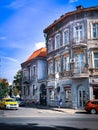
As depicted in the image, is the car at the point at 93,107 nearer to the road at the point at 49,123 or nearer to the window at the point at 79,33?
the road at the point at 49,123

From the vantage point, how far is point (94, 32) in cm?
3625

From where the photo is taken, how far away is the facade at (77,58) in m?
35.2

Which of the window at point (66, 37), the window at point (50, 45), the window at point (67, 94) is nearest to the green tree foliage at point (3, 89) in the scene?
the window at point (50, 45)

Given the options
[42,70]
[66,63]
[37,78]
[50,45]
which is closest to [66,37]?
[66,63]

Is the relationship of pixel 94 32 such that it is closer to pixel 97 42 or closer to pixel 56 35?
pixel 97 42

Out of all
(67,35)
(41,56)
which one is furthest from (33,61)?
(67,35)

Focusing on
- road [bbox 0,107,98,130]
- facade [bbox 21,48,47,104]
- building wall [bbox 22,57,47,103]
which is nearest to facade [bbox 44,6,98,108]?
facade [bbox 21,48,47,104]

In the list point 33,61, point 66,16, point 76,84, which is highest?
point 66,16

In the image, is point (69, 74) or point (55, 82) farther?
point (55, 82)

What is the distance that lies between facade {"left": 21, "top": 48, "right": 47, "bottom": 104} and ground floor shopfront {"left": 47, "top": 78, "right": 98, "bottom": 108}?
301 inches

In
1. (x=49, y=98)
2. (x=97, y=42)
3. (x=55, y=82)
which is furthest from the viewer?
(x=49, y=98)

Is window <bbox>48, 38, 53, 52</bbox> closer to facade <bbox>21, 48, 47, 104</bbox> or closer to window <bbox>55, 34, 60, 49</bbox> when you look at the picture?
window <bbox>55, 34, 60, 49</bbox>

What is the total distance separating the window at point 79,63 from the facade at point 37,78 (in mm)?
13111

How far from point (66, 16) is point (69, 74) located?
8.04m
